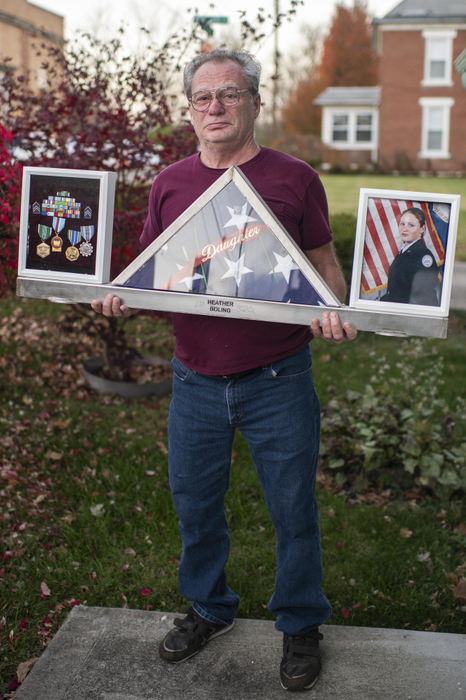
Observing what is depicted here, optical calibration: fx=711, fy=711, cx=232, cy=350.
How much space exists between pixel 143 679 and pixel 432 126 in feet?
106

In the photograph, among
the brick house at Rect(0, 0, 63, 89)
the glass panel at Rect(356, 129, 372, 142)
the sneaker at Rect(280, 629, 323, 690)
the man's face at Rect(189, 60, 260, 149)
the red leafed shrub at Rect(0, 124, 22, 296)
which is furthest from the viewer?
the glass panel at Rect(356, 129, 372, 142)

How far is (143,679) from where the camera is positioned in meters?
2.85

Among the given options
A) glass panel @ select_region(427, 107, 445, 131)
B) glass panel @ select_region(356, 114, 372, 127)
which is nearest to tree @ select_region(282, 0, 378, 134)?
glass panel @ select_region(356, 114, 372, 127)

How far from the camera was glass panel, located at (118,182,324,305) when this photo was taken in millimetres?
2516

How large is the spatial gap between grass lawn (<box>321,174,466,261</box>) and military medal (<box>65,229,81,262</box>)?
14333 mm

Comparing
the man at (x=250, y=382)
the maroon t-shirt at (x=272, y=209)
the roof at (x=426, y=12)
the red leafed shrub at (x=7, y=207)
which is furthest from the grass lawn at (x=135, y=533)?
the roof at (x=426, y=12)

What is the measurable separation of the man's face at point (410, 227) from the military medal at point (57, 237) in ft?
4.14

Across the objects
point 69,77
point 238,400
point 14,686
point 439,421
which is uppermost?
point 69,77

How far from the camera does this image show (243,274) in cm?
256

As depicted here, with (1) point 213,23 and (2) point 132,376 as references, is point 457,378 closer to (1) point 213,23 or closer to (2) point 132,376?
(2) point 132,376

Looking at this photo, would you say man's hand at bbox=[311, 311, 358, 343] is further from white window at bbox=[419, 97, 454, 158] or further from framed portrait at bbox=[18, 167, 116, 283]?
white window at bbox=[419, 97, 454, 158]

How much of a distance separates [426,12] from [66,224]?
32775 mm

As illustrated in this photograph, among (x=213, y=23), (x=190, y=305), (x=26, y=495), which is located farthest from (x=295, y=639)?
(x=213, y=23)

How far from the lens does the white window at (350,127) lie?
34969 millimetres
